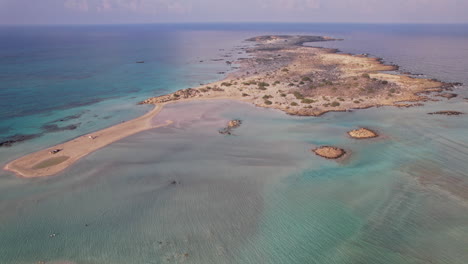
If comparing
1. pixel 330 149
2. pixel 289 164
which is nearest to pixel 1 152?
pixel 289 164

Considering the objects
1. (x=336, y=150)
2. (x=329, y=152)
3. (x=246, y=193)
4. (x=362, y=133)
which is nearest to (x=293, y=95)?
(x=362, y=133)

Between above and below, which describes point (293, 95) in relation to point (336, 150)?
above

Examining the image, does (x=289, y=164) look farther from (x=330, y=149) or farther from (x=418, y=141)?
(x=418, y=141)

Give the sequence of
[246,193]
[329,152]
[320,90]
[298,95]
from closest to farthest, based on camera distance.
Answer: [246,193], [329,152], [298,95], [320,90]

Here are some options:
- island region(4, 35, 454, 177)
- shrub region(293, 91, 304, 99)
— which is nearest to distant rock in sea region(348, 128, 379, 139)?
island region(4, 35, 454, 177)

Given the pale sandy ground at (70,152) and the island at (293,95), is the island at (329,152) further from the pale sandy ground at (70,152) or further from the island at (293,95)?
the pale sandy ground at (70,152)

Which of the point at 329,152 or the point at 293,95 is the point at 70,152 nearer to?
the point at 329,152

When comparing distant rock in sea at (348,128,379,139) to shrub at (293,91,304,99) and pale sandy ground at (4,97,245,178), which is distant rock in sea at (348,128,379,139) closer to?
shrub at (293,91,304,99)

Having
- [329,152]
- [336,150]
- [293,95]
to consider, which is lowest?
[329,152]

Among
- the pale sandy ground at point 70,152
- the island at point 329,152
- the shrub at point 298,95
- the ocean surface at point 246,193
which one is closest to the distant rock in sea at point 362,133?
the ocean surface at point 246,193
